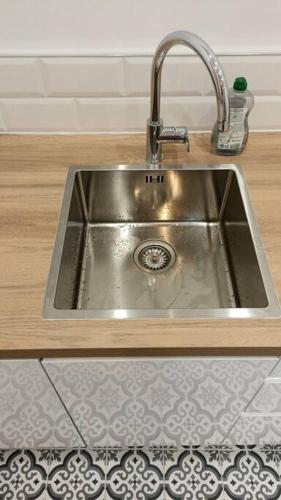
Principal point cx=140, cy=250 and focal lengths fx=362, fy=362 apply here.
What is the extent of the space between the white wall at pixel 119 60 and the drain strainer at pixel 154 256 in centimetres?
34

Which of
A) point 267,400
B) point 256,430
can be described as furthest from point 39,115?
point 256,430

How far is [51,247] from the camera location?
0.75 meters

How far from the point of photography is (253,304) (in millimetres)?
750

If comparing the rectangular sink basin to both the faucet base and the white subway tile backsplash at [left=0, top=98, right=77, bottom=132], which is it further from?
the white subway tile backsplash at [left=0, top=98, right=77, bottom=132]

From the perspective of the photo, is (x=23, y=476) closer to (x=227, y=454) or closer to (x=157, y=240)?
(x=227, y=454)

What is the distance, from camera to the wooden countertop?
1.98 feet

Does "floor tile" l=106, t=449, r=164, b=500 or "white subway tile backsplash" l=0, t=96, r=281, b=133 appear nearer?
"white subway tile backsplash" l=0, t=96, r=281, b=133

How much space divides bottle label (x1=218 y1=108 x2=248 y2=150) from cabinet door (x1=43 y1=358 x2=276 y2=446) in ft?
1.79

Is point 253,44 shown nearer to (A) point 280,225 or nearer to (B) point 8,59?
(A) point 280,225

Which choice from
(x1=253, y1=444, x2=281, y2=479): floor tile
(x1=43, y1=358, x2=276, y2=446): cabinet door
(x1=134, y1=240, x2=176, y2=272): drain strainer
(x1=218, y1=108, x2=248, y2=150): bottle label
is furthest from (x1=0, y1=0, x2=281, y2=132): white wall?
(x1=253, y1=444, x2=281, y2=479): floor tile

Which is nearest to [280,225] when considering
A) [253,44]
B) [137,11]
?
[253,44]

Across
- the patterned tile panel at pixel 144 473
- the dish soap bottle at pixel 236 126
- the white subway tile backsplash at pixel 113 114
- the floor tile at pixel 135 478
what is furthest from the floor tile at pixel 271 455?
the white subway tile backsplash at pixel 113 114

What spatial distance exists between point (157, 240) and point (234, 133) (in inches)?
13.5

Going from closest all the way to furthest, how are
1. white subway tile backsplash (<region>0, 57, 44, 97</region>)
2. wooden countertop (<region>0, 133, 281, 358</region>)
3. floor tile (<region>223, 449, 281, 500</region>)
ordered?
wooden countertop (<region>0, 133, 281, 358</region>) → white subway tile backsplash (<region>0, 57, 44, 97</region>) → floor tile (<region>223, 449, 281, 500</region>)
